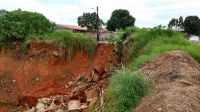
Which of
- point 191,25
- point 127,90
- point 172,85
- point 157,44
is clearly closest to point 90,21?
point 191,25

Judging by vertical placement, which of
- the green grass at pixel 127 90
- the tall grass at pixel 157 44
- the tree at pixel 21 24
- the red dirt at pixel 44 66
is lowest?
the red dirt at pixel 44 66

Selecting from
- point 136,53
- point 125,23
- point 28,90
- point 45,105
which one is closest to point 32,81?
point 28,90

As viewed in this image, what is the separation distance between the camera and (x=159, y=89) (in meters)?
8.00

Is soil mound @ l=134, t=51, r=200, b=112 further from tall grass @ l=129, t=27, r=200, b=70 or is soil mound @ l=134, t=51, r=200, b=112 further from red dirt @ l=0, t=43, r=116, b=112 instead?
red dirt @ l=0, t=43, r=116, b=112

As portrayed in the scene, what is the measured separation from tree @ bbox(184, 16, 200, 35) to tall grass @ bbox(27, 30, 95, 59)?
24.9m

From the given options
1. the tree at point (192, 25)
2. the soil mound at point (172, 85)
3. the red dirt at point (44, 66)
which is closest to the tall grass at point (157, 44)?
the soil mound at point (172, 85)

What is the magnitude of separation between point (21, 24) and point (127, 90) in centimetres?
1146

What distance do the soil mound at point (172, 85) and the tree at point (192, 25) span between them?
31472 mm

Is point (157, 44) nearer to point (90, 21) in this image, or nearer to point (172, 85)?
point (172, 85)

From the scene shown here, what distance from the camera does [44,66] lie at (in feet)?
64.0

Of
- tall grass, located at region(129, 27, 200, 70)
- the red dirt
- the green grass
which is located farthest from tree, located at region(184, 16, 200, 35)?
the green grass

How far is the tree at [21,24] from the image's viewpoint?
18562 mm

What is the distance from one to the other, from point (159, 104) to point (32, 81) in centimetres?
1304

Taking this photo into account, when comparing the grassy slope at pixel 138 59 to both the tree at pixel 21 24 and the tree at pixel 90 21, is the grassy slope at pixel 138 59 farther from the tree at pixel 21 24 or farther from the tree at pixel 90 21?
the tree at pixel 90 21
